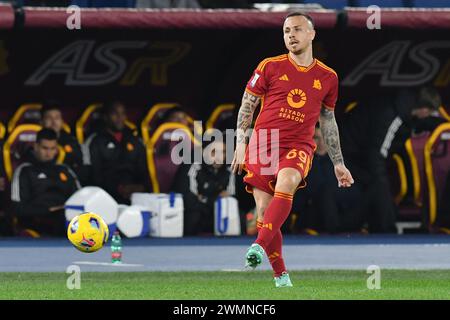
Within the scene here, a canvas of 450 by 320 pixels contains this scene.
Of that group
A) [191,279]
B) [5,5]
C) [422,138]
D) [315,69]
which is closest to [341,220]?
[422,138]

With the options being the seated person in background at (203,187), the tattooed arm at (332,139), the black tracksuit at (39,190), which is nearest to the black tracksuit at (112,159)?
the seated person in background at (203,187)

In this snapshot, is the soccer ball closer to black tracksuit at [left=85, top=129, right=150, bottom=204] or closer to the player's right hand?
the player's right hand

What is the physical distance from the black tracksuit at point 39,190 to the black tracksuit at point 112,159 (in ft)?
3.00

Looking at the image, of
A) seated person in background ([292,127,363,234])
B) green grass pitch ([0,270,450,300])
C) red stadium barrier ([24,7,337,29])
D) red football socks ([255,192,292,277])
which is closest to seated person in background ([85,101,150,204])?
red stadium barrier ([24,7,337,29])

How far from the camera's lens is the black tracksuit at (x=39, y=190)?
1719 centimetres

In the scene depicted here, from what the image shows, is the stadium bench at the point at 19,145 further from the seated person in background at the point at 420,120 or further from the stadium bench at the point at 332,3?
the seated person in background at the point at 420,120

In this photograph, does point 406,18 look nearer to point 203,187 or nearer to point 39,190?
point 203,187

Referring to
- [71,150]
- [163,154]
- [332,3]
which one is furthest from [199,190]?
[332,3]

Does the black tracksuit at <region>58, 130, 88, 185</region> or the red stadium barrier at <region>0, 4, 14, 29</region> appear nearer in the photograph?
the red stadium barrier at <region>0, 4, 14, 29</region>

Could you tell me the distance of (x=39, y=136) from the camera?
56.6ft

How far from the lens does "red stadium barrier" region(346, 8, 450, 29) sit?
662 inches

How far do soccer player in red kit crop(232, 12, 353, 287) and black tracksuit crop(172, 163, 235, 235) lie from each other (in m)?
7.30

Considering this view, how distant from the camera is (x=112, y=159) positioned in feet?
59.6

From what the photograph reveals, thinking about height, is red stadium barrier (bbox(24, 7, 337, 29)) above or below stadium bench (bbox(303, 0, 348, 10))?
below
